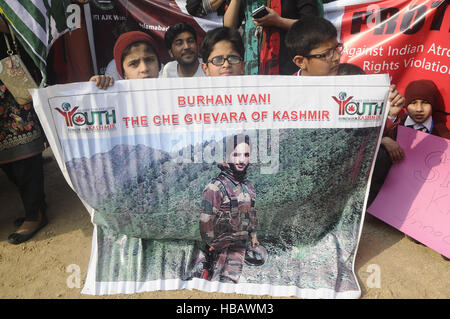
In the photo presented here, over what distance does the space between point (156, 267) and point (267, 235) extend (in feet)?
2.58

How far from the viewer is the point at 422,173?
102 inches

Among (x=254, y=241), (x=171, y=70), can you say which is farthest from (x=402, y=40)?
(x=254, y=241)

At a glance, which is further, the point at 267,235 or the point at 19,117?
the point at 19,117

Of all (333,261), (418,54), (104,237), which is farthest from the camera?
(418,54)

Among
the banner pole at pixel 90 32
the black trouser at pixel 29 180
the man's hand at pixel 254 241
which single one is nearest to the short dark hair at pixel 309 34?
the man's hand at pixel 254 241

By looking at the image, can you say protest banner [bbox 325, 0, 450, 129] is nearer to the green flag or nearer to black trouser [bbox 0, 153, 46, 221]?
the green flag

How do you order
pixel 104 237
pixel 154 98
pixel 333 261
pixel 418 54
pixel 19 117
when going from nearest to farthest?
pixel 154 98
pixel 333 261
pixel 104 237
pixel 19 117
pixel 418 54

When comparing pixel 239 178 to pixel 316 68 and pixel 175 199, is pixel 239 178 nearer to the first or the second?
pixel 175 199

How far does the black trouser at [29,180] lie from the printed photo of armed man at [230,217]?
63.0 inches

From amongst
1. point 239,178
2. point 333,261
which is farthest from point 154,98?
point 333,261

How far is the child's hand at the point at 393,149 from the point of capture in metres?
2.67

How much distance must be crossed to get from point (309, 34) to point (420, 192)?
145 cm

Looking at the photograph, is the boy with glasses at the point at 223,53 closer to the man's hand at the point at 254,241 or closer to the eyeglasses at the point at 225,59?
the eyeglasses at the point at 225,59

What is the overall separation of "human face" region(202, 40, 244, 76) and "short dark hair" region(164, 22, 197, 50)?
0.76 metres
